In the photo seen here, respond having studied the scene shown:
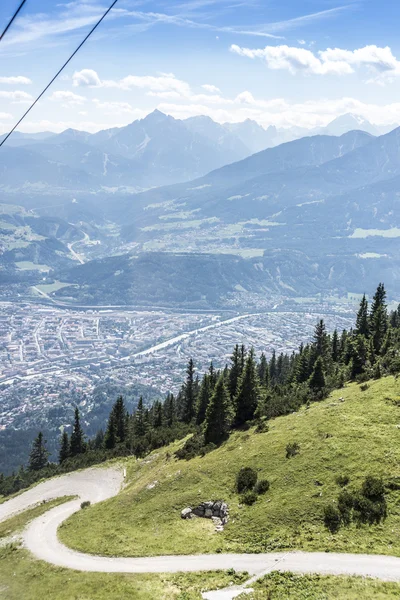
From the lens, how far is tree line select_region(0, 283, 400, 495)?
62.2 metres

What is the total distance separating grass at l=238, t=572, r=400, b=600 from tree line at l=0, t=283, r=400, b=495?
29430mm

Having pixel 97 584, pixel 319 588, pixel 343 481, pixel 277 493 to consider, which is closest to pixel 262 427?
pixel 277 493

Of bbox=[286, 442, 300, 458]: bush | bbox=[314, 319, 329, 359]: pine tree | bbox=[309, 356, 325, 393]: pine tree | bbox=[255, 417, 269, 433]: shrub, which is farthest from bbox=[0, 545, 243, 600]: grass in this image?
bbox=[314, 319, 329, 359]: pine tree

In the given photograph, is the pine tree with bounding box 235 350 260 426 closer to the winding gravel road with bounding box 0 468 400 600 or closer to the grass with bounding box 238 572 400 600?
the winding gravel road with bounding box 0 468 400 600

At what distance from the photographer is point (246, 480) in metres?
42.1

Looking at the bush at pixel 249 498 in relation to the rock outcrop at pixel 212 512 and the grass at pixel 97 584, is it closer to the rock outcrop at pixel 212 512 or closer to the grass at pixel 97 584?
the rock outcrop at pixel 212 512

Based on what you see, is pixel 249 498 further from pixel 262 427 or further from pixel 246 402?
pixel 246 402

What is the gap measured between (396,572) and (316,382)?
1676 inches

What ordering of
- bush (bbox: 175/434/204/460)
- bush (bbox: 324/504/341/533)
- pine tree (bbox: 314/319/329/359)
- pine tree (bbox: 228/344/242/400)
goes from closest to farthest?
bush (bbox: 324/504/341/533)
bush (bbox: 175/434/204/460)
pine tree (bbox: 228/344/242/400)
pine tree (bbox: 314/319/329/359)

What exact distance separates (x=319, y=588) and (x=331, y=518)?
22.8 ft

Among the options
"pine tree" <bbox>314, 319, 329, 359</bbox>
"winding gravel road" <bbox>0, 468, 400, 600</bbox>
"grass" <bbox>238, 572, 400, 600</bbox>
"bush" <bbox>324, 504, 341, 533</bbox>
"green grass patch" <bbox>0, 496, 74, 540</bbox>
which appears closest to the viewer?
"grass" <bbox>238, 572, 400, 600</bbox>

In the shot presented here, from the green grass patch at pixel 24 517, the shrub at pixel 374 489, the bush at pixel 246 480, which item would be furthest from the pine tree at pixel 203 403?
the shrub at pixel 374 489

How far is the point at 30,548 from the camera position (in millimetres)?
44281

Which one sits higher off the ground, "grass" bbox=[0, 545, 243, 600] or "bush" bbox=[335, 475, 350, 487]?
"bush" bbox=[335, 475, 350, 487]
